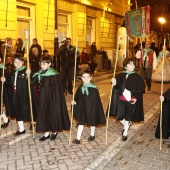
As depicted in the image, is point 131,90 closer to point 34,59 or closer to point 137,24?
point 137,24

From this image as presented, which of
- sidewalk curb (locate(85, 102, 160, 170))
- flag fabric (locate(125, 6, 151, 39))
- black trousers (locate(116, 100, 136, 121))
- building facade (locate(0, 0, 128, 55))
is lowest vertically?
sidewalk curb (locate(85, 102, 160, 170))

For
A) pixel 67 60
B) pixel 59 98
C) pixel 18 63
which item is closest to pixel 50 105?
pixel 59 98

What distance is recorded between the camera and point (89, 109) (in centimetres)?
583

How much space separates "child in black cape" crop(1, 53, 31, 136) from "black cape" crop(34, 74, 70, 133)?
0.48 meters

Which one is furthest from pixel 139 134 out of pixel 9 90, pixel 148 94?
pixel 148 94

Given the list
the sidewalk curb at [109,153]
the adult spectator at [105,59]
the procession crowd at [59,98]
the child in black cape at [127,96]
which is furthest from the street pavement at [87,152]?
the adult spectator at [105,59]

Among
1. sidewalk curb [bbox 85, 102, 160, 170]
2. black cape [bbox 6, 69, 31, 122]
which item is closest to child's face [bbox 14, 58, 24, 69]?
black cape [bbox 6, 69, 31, 122]

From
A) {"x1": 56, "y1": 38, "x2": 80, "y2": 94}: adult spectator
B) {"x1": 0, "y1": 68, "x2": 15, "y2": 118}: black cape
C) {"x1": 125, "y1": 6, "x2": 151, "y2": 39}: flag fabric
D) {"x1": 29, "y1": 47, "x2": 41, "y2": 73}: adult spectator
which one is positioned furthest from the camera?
{"x1": 29, "y1": 47, "x2": 41, "y2": 73}: adult spectator

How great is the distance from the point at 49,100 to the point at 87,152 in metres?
1.33

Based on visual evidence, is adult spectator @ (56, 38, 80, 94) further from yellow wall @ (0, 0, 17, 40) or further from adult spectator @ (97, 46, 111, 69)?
adult spectator @ (97, 46, 111, 69)

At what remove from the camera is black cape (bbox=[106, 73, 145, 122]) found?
19.8 ft

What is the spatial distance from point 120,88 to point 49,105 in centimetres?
157

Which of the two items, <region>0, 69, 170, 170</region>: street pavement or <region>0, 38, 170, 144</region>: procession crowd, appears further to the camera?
<region>0, 38, 170, 144</region>: procession crowd

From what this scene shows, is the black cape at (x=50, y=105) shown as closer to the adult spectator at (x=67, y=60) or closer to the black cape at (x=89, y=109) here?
the black cape at (x=89, y=109)
